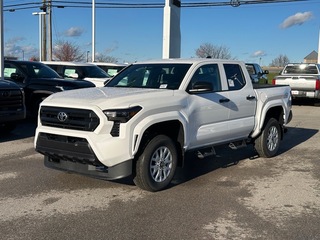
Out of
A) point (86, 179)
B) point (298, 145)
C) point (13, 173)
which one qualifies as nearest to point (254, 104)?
point (298, 145)

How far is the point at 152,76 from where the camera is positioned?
656 centimetres

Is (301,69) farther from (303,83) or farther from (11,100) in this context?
(11,100)

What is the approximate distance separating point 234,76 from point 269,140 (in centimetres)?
160

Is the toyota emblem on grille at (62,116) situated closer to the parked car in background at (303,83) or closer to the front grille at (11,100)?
the front grille at (11,100)

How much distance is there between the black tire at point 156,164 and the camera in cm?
539

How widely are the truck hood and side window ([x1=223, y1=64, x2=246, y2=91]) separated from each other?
157 centimetres

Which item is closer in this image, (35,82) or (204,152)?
(204,152)

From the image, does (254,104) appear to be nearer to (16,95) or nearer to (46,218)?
(46,218)

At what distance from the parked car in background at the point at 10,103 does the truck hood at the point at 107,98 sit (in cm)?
352

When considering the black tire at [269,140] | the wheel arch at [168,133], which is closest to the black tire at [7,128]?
the wheel arch at [168,133]

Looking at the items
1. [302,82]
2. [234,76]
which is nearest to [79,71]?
[234,76]

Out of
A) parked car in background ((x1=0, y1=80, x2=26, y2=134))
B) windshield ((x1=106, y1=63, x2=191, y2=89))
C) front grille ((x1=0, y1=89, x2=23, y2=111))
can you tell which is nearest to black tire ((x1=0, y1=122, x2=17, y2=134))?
parked car in background ((x1=0, y1=80, x2=26, y2=134))

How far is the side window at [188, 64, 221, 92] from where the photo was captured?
6176 mm

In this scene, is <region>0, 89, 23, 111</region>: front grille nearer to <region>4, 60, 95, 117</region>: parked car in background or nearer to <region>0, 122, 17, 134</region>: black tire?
<region>0, 122, 17, 134</region>: black tire
